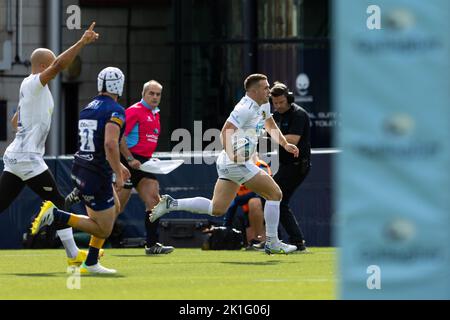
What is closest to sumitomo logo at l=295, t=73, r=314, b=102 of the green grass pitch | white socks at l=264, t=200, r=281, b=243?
the green grass pitch

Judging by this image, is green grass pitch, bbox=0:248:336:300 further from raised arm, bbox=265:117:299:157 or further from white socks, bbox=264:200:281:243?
raised arm, bbox=265:117:299:157

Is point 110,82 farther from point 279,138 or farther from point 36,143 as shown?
point 279,138

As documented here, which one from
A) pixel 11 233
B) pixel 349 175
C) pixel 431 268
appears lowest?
pixel 11 233

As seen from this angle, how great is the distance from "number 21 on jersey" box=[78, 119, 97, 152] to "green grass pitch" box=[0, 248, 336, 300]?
3.30 feet

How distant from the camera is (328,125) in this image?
966 inches

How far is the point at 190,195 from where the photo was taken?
16453 mm

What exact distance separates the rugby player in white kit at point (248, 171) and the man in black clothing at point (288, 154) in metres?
0.73

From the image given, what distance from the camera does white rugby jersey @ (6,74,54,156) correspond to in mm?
10836

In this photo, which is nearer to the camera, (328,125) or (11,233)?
(11,233)

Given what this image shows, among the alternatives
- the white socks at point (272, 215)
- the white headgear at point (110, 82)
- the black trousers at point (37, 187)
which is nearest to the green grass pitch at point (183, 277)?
the white socks at point (272, 215)

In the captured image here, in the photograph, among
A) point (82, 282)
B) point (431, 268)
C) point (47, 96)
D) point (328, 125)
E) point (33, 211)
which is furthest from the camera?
point (328, 125)
